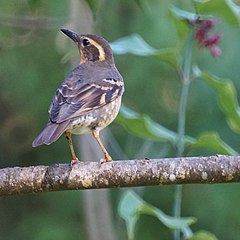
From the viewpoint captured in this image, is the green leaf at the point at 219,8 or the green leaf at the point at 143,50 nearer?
the green leaf at the point at 219,8

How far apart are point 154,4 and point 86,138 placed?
1.44 meters

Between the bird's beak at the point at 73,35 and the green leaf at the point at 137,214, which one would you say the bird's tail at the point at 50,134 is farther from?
the bird's beak at the point at 73,35

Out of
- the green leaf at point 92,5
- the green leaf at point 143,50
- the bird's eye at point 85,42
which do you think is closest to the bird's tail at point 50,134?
the green leaf at point 143,50

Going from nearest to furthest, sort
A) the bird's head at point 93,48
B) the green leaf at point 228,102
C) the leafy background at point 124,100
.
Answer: the green leaf at point 228,102 → the bird's head at point 93,48 → the leafy background at point 124,100

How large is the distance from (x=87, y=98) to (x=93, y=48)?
0.71m

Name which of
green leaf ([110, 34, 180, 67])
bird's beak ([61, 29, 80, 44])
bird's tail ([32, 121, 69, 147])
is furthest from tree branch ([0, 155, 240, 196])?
bird's beak ([61, 29, 80, 44])

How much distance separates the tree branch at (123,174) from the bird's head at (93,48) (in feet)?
4.63

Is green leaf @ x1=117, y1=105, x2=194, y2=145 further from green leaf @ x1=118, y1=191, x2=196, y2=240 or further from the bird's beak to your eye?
the bird's beak

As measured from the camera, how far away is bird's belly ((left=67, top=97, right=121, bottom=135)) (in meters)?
4.48

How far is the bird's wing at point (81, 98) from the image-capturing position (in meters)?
4.38

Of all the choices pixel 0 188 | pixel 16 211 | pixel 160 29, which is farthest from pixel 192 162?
pixel 16 211

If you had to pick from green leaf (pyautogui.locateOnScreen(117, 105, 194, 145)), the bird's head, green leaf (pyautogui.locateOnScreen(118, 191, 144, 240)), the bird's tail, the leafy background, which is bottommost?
the leafy background

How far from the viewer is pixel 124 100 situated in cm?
730

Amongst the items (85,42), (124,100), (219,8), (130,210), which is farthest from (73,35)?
(124,100)
